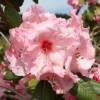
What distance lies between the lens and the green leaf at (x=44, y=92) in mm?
2080

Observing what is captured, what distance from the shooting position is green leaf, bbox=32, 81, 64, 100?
208cm

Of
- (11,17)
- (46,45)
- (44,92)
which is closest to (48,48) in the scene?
(46,45)

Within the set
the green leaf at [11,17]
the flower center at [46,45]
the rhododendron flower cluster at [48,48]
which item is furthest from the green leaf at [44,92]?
the green leaf at [11,17]

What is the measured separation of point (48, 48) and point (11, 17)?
1.78 ft

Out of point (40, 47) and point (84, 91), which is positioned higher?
point (40, 47)

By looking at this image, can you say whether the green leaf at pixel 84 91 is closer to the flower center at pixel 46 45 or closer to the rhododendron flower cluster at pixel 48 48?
the rhododendron flower cluster at pixel 48 48

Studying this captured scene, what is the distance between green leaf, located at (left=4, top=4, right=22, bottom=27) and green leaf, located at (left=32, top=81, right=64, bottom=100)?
0.40 meters

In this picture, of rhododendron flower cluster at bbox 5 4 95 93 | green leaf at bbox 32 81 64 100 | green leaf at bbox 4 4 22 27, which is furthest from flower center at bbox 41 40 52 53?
green leaf at bbox 4 4 22 27

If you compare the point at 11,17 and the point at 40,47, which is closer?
the point at 40,47

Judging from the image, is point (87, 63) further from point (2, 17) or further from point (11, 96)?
point (2, 17)

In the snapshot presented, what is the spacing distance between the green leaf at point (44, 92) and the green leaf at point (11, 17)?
1.31 feet

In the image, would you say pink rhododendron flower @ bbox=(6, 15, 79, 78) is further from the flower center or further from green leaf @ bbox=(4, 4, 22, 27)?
green leaf @ bbox=(4, 4, 22, 27)

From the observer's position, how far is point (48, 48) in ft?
6.74

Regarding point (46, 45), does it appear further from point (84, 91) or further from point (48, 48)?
point (84, 91)
